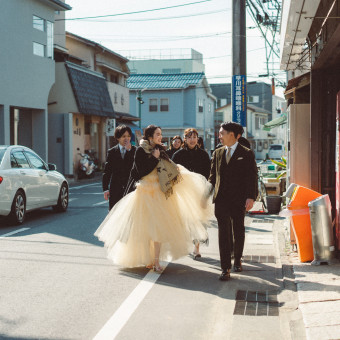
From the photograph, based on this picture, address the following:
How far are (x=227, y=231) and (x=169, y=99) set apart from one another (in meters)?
49.8

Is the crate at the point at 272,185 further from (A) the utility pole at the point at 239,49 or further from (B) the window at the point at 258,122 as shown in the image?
(B) the window at the point at 258,122

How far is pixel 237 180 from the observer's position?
23.5ft

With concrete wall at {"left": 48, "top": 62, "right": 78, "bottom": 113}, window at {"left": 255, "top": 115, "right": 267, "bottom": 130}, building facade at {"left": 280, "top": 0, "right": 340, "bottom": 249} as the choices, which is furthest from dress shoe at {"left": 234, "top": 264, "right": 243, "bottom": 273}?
window at {"left": 255, "top": 115, "right": 267, "bottom": 130}

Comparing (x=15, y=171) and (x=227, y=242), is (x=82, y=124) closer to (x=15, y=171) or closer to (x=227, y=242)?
(x=15, y=171)

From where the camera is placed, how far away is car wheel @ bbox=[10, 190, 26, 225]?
1212 cm

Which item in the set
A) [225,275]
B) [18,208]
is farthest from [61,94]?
[225,275]

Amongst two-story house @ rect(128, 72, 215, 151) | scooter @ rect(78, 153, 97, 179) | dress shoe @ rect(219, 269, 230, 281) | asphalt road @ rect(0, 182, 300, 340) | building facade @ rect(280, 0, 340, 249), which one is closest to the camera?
asphalt road @ rect(0, 182, 300, 340)

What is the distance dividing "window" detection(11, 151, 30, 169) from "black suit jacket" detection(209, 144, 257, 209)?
6585 mm

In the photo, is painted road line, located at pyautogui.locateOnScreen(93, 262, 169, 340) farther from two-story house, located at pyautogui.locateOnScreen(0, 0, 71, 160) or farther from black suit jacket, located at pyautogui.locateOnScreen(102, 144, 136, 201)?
two-story house, located at pyautogui.locateOnScreen(0, 0, 71, 160)

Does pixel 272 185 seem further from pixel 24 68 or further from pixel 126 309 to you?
pixel 24 68

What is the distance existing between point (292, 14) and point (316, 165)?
112 inches

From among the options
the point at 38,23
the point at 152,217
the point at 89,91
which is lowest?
the point at 152,217

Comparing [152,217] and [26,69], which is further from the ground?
[26,69]

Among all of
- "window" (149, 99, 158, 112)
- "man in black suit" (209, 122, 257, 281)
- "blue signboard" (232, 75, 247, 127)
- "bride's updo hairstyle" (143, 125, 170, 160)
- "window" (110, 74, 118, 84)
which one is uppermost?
"window" (110, 74, 118, 84)
